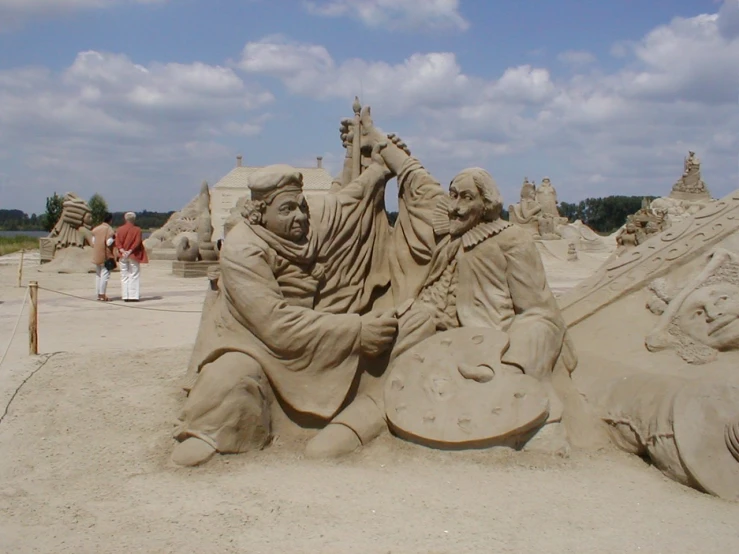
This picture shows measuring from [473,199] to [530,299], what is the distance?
708mm

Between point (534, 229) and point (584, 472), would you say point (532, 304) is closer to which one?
point (584, 472)

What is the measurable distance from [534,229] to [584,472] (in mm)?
21875

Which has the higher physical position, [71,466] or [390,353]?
[390,353]

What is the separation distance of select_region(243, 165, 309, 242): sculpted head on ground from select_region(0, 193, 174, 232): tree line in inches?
777

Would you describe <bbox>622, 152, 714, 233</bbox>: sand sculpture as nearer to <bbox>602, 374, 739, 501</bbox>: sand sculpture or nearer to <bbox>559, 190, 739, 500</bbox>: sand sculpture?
<bbox>559, 190, 739, 500</bbox>: sand sculpture

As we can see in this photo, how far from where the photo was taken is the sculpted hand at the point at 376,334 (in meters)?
4.02

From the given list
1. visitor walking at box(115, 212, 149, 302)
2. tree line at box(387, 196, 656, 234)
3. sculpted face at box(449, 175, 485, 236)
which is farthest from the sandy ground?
tree line at box(387, 196, 656, 234)

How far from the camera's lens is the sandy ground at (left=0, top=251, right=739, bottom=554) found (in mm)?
2893

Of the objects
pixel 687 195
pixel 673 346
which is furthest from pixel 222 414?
pixel 687 195

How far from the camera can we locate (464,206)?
171 inches

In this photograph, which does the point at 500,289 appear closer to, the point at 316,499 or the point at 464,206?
the point at 464,206

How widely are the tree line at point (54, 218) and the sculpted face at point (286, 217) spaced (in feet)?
64.9

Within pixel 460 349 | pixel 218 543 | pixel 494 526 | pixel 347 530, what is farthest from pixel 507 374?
pixel 218 543

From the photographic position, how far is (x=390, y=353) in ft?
13.8
